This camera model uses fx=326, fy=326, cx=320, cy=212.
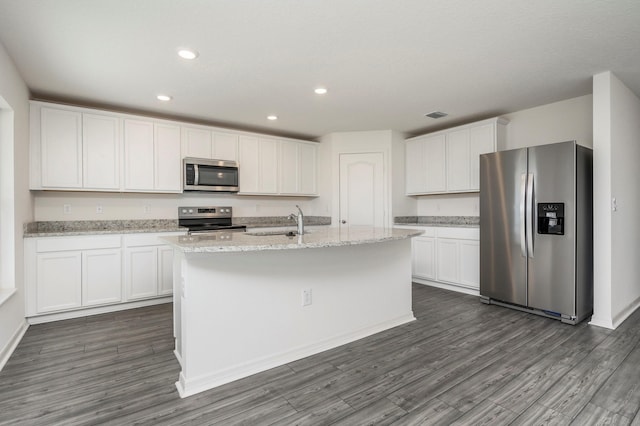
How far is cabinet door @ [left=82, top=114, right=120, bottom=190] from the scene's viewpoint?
3.78m

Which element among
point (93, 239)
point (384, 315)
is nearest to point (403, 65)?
point (384, 315)

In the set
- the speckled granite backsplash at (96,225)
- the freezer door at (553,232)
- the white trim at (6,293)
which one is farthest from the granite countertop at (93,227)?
the freezer door at (553,232)

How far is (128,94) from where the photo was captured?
3607 mm

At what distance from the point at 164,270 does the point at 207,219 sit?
1.07 m

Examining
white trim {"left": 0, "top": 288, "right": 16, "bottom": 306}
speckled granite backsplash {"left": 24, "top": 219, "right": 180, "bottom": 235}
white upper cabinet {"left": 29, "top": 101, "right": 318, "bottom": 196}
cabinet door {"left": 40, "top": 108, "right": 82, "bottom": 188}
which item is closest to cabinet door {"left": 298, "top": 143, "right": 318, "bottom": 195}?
white upper cabinet {"left": 29, "top": 101, "right": 318, "bottom": 196}

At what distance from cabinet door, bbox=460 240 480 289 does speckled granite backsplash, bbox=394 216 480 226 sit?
51 centimetres

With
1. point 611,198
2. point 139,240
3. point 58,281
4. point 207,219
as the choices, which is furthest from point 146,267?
point 611,198

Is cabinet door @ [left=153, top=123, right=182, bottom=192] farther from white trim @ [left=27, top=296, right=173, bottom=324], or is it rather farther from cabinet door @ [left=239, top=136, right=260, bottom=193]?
white trim @ [left=27, top=296, right=173, bottom=324]

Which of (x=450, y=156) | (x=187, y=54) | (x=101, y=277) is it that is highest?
(x=187, y=54)

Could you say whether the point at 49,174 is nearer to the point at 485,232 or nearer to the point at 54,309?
the point at 54,309

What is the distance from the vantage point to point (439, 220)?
5324mm

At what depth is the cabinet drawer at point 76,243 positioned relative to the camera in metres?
3.32

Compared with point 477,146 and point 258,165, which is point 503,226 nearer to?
point 477,146

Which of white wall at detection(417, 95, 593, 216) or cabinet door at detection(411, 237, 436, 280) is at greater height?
white wall at detection(417, 95, 593, 216)
